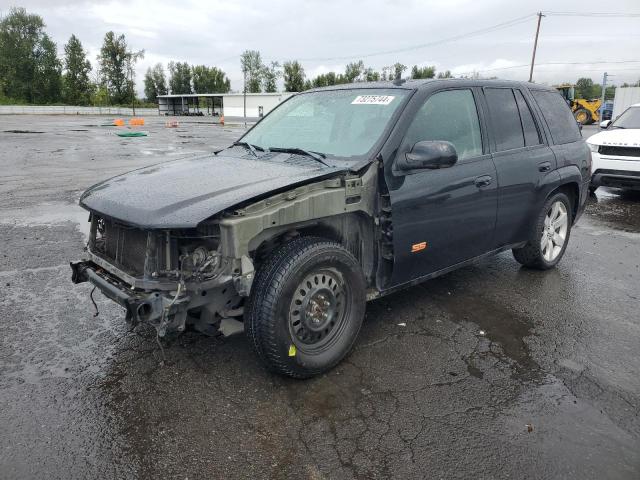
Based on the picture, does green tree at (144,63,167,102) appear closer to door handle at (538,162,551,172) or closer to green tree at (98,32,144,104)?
green tree at (98,32,144,104)

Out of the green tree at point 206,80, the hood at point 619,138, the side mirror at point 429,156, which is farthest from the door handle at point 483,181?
the green tree at point 206,80

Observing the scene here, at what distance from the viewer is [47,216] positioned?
737cm

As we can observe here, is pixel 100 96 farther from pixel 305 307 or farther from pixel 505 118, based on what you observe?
pixel 305 307

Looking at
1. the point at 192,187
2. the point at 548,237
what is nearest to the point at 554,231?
the point at 548,237

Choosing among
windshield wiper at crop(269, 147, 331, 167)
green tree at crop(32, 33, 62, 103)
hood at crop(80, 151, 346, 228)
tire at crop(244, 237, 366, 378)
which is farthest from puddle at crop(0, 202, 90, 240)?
green tree at crop(32, 33, 62, 103)

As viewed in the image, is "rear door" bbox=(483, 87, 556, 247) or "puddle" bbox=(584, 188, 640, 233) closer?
"rear door" bbox=(483, 87, 556, 247)

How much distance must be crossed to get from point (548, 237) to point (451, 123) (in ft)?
6.67

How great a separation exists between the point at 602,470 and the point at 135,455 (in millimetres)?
2339

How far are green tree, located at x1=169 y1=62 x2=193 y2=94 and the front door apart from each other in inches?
4093

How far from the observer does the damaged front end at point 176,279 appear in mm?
2748

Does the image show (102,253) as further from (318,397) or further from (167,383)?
(318,397)

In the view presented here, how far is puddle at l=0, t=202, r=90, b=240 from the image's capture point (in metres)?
6.95

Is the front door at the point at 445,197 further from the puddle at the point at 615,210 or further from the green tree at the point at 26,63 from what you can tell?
the green tree at the point at 26,63

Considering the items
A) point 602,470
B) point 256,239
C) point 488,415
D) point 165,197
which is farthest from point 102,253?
point 602,470
